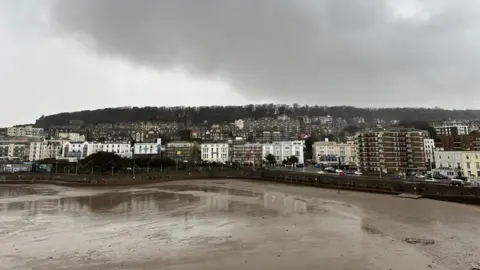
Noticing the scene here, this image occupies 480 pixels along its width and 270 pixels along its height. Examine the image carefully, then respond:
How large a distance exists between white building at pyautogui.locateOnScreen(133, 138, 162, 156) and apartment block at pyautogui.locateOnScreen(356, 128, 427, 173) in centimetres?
7644

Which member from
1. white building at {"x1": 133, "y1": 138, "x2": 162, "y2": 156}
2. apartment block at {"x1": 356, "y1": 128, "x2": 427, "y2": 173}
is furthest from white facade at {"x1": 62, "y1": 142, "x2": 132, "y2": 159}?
apartment block at {"x1": 356, "y1": 128, "x2": 427, "y2": 173}

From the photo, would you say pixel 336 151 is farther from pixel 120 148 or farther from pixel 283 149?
pixel 120 148

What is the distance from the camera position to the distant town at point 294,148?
69.7 meters

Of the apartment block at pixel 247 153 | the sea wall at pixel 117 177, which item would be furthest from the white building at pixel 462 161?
the apartment block at pixel 247 153

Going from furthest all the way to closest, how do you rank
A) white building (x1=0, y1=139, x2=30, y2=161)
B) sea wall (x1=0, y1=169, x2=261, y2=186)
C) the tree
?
white building (x1=0, y1=139, x2=30, y2=161) < the tree < sea wall (x1=0, y1=169, x2=261, y2=186)

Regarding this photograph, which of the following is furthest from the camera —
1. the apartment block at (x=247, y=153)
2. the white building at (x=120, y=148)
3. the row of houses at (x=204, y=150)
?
the white building at (x=120, y=148)

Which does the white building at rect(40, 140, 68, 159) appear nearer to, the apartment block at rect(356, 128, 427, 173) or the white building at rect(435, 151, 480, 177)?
the apartment block at rect(356, 128, 427, 173)

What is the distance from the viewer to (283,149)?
10956 cm

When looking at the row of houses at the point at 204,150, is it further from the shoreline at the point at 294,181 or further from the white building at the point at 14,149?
the shoreline at the point at 294,181

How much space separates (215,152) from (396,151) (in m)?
62.8

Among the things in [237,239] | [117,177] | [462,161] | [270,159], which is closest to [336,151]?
[270,159]

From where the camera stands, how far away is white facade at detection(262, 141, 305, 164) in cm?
10769

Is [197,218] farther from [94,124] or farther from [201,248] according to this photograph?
[94,124]

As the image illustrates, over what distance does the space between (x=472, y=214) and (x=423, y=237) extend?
11.3 metres
